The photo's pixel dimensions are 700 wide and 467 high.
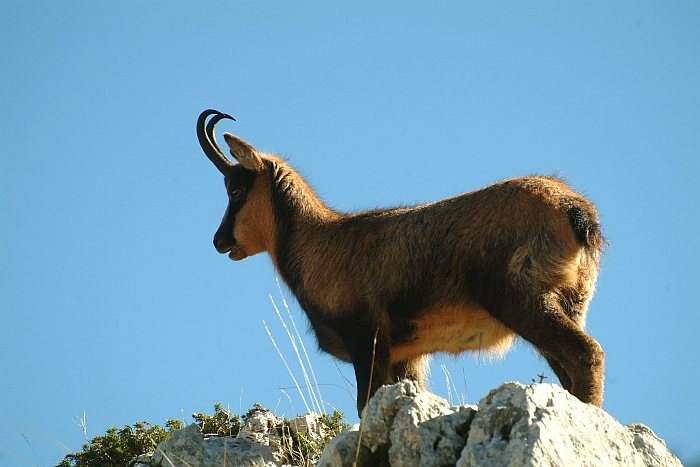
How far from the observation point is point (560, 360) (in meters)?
6.35

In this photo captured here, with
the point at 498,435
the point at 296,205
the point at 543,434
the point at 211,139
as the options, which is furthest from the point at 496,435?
the point at 211,139

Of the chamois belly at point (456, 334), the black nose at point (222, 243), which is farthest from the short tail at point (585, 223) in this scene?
the black nose at point (222, 243)

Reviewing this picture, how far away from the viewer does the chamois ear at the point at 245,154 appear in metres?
9.29

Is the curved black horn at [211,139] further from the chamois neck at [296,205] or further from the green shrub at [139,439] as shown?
the green shrub at [139,439]

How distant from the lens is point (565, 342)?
20.6 feet

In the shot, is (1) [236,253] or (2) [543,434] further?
(1) [236,253]

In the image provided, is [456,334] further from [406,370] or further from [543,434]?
[543,434]

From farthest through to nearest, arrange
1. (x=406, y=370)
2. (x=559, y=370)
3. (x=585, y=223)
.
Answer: (x=406, y=370) → (x=559, y=370) → (x=585, y=223)

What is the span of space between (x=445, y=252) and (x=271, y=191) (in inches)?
107

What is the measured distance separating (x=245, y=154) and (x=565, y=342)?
4.53m

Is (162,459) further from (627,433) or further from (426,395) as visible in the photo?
(627,433)

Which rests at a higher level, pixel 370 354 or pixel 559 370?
pixel 370 354

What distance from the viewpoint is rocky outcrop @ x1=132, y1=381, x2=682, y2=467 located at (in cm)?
405

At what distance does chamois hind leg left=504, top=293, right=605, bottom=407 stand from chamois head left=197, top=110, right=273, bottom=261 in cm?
359
